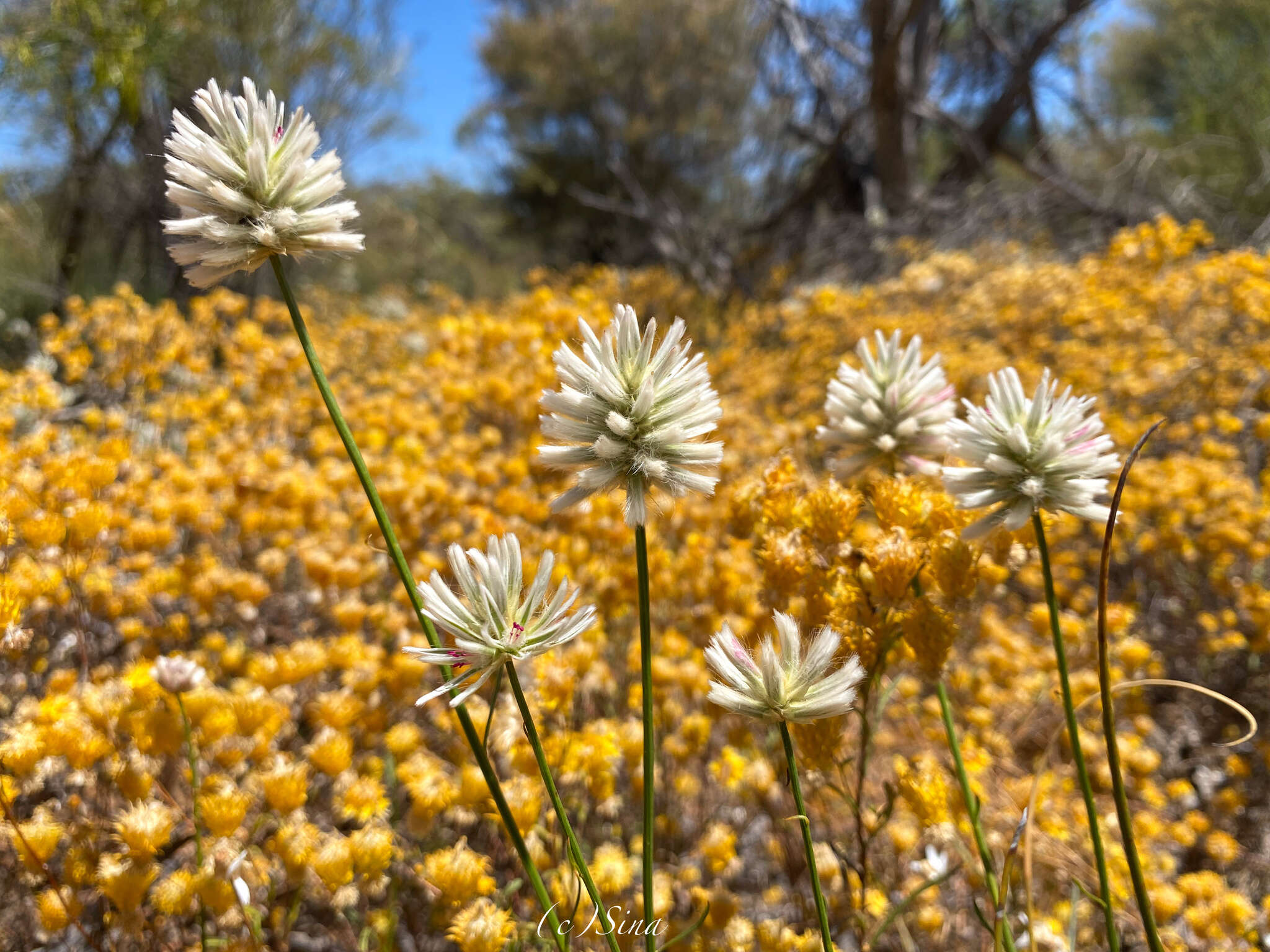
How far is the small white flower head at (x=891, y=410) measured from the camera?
3.92 ft

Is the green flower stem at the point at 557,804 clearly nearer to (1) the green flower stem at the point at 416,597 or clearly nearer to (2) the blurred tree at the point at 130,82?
(1) the green flower stem at the point at 416,597

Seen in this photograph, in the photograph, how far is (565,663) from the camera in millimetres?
1535

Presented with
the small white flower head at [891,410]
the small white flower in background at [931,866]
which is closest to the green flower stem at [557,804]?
the small white flower head at [891,410]

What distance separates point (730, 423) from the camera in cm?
381

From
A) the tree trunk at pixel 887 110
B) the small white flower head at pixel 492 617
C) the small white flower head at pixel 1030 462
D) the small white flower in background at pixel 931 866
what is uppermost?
the tree trunk at pixel 887 110

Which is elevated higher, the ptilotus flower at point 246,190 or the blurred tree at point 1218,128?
the blurred tree at point 1218,128

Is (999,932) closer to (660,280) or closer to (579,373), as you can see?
(579,373)

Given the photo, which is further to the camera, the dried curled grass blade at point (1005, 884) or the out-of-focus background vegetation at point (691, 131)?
the out-of-focus background vegetation at point (691, 131)

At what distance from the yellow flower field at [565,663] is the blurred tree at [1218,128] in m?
2.21

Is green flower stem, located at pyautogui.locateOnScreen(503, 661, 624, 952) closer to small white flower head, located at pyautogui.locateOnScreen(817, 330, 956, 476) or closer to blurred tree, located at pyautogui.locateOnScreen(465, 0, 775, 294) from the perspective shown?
small white flower head, located at pyautogui.locateOnScreen(817, 330, 956, 476)

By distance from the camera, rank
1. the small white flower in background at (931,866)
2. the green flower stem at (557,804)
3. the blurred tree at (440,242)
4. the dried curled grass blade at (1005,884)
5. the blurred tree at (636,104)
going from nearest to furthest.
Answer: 1. the green flower stem at (557,804)
2. the dried curled grass blade at (1005,884)
3. the small white flower in background at (931,866)
4. the blurred tree at (636,104)
5. the blurred tree at (440,242)

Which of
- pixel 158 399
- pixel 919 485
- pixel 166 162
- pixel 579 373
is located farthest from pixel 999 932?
pixel 158 399

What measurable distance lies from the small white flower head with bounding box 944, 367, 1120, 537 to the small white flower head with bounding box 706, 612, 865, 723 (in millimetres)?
320

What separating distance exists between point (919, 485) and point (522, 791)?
2.82 feet
